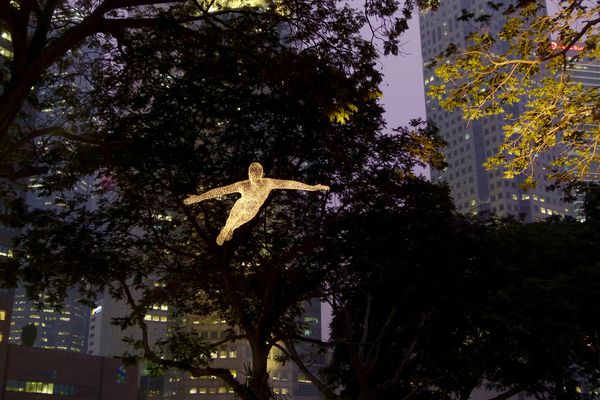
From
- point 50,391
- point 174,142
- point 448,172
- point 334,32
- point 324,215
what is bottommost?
point 50,391

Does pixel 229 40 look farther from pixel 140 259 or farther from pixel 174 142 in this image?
pixel 140 259

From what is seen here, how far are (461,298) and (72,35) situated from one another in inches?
512

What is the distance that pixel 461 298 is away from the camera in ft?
57.1

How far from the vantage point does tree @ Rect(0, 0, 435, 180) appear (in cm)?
791

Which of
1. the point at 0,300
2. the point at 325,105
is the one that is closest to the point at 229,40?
the point at 325,105

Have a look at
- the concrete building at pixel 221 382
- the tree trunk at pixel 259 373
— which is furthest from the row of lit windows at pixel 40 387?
the tree trunk at pixel 259 373

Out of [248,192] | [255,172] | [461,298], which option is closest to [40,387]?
[461,298]

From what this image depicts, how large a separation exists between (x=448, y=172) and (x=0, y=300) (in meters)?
82.1

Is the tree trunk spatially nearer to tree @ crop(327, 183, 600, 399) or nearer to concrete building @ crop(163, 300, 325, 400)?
tree @ crop(327, 183, 600, 399)

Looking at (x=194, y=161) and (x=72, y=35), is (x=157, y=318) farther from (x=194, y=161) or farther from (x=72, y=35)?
(x=72, y=35)

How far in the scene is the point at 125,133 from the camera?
1246 cm

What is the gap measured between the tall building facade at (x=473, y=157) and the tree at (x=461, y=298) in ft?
261

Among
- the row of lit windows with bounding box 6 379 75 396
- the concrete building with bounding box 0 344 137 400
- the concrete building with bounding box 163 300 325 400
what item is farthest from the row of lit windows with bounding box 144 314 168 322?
the row of lit windows with bounding box 6 379 75 396

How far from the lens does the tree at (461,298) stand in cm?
1396
